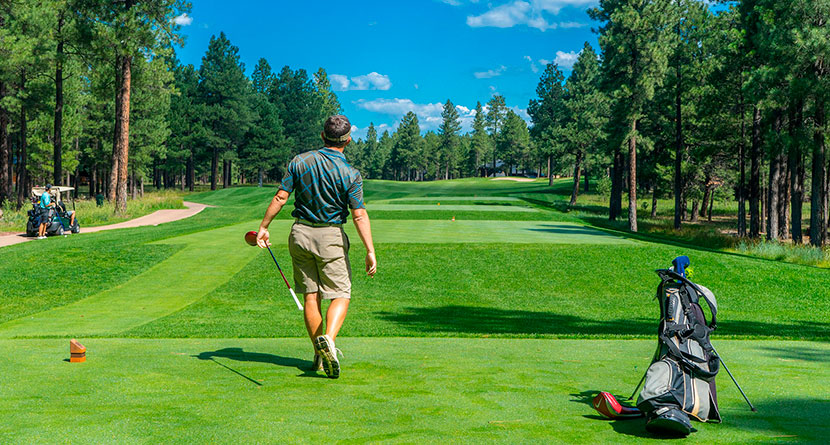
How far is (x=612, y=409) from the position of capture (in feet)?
15.1

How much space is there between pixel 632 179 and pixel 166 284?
34.0 m

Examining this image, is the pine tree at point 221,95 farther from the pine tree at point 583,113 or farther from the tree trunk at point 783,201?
the tree trunk at point 783,201

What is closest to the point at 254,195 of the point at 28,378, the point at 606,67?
the point at 606,67

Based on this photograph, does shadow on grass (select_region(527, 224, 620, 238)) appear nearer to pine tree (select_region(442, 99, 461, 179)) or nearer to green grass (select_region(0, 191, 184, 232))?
green grass (select_region(0, 191, 184, 232))

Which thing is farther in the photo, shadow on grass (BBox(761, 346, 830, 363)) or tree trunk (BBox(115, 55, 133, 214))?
Result: tree trunk (BBox(115, 55, 133, 214))

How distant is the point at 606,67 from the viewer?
4341 cm

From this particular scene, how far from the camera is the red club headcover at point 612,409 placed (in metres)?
4.61

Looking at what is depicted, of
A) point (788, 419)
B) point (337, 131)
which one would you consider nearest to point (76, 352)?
point (337, 131)

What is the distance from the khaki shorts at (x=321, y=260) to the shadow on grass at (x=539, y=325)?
4.80 metres

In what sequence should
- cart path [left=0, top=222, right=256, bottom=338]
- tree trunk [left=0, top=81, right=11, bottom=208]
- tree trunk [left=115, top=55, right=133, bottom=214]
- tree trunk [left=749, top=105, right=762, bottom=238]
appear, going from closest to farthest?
cart path [left=0, top=222, right=256, bottom=338], tree trunk [left=749, top=105, right=762, bottom=238], tree trunk [left=115, top=55, right=133, bottom=214], tree trunk [left=0, top=81, right=11, bottom=208]

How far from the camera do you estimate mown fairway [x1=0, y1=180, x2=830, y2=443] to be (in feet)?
14.7

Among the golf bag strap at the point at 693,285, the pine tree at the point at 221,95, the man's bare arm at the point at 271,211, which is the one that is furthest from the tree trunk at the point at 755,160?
the pine tree at the point at 221,95

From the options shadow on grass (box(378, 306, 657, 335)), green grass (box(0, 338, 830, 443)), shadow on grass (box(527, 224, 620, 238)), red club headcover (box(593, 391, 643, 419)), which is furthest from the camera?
shadow on grass (box(527, 224, 620, 238))


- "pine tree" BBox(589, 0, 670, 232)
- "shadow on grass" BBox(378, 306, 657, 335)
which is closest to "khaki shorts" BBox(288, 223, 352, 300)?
"shadow on grass" BBox(378, 306, 657, 335)
